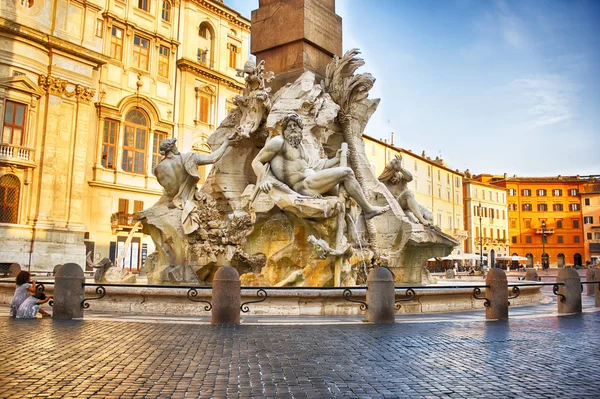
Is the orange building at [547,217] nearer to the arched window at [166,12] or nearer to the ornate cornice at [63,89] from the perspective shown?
the arched window at [166,12]

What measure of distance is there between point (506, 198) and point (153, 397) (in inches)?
3143

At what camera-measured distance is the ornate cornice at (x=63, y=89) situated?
97.6ft

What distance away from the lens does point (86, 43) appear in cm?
3200

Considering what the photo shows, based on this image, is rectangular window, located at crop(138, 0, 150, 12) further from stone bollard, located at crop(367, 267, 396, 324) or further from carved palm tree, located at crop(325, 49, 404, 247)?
stone bollard, located at crop(367, 267, 396, 324)

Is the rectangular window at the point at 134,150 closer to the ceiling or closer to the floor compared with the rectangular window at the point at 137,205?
closer to the ceiling

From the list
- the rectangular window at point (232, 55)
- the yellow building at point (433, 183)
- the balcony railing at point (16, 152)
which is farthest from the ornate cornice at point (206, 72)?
the yellow building at point (433, 183)

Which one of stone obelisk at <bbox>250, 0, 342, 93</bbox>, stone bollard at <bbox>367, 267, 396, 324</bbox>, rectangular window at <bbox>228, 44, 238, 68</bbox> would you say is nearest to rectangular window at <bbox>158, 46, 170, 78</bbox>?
rectangular window at <bbox>228, 44, 238, 68</bbox>

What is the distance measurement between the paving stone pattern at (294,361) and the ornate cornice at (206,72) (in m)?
32.5

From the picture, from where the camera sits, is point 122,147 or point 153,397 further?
point 122,147

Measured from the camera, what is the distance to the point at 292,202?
9.36 meters

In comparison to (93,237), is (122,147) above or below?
above

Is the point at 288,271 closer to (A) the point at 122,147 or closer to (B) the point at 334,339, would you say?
(B) the point at 334,339

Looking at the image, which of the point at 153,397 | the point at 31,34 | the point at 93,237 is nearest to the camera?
the point at 153,397

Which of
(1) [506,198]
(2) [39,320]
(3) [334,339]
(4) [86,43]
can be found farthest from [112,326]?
(1) [506,198]
